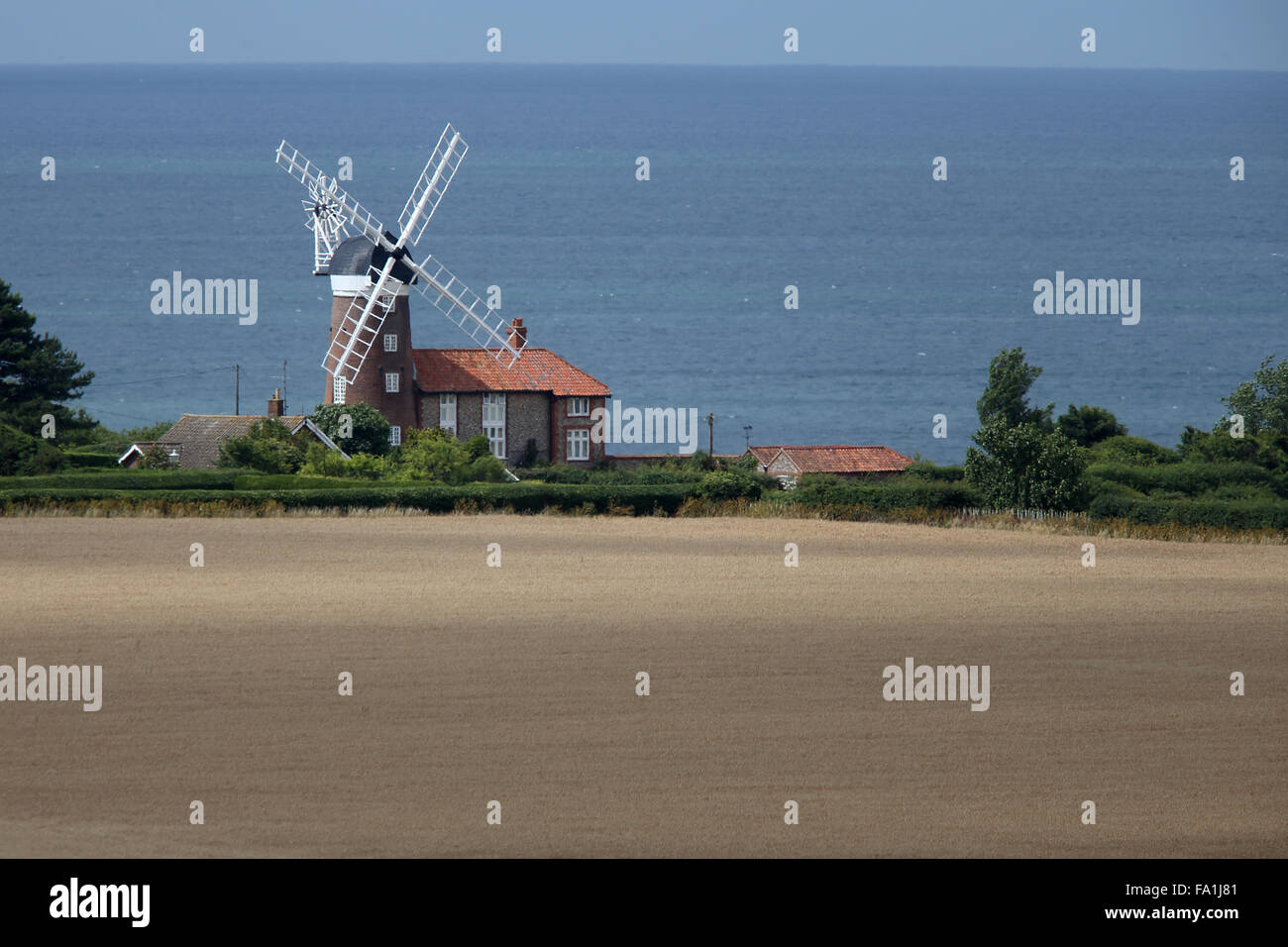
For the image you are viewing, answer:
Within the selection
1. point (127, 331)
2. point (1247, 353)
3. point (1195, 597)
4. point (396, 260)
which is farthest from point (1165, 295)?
point (1195, 597)

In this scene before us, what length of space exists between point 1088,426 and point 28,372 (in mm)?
42890

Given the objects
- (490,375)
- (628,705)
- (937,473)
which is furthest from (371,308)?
(628,705)

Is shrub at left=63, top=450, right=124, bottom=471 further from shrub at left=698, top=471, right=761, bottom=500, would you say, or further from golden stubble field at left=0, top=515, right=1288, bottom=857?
shrub at left=698, top=471, right=761, bottom=500

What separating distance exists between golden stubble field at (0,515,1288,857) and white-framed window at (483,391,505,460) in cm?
3264

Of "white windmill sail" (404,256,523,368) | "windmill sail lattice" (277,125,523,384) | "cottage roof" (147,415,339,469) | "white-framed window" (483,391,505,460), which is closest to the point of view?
"cottage roof" (147,415,339,469)

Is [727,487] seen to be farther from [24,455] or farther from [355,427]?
[24,455]

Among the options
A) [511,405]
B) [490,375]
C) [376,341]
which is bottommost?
[511,405]

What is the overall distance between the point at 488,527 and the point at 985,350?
12239cm

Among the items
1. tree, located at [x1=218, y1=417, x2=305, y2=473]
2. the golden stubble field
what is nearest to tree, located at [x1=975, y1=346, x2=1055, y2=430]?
tree, located at [x1=218, y1=417, x2=305, y2=473]

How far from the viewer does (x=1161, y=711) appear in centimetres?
3016

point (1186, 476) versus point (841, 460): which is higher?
point (841, 460)

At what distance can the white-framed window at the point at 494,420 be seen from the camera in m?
80.2

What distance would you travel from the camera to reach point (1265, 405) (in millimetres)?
82125

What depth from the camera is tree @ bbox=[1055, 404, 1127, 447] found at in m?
77.6
